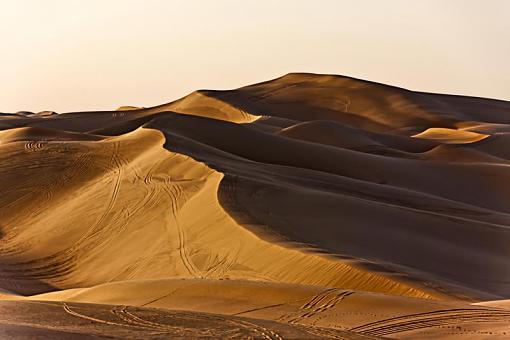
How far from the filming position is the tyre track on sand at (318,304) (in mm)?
7949

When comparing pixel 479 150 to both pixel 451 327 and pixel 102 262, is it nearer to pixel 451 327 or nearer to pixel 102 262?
pixel 102 262

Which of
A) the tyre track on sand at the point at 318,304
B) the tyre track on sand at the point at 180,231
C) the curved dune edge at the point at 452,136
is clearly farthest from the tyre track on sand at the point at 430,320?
the curved dune edge at the point at 452,136

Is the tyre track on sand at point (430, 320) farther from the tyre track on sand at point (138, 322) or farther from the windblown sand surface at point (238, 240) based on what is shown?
the tyre track on sand at point (138, 322)

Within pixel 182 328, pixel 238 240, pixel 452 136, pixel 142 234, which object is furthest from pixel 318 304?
pixel 452 136

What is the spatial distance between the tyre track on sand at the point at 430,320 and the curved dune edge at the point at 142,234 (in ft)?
7.71

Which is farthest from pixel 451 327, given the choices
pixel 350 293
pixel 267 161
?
pixel 267 161

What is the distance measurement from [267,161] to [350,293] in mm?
17258

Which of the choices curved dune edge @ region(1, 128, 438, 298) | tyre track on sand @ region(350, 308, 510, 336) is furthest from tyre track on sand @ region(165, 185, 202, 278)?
tyre track on sand @ region(350, 308, 510, 336)

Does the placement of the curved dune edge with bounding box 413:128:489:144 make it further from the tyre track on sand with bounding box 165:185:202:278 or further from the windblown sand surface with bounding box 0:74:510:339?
the tyre track on sand with bounding box 165:185:202:278

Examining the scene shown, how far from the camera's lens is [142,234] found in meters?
16.0

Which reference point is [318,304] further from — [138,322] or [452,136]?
[452,136]

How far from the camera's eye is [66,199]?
2020cm

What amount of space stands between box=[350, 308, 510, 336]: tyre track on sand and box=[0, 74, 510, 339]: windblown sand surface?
0.02 meters

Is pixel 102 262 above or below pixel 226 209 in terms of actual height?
below
